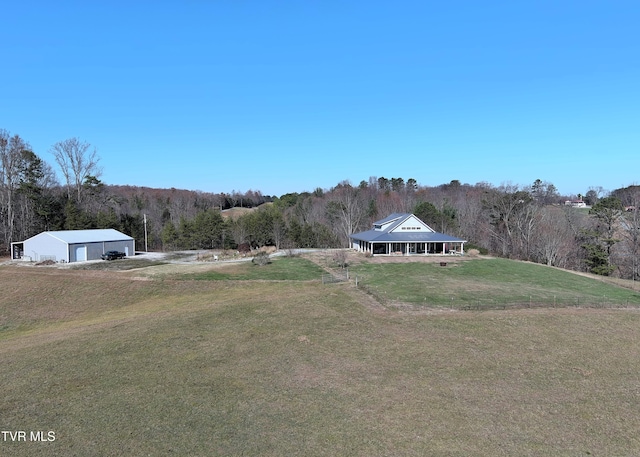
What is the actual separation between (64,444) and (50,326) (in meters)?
17.9

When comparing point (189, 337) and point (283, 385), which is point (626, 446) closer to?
point (283, 385)

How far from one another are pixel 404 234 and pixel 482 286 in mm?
20639

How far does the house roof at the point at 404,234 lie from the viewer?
4772 cm

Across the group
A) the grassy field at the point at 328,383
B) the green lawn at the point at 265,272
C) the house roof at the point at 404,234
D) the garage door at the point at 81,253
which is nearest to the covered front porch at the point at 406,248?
the house roof at the point at 404,234

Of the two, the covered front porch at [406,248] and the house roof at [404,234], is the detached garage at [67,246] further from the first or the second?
the covered front porch at [406,248]

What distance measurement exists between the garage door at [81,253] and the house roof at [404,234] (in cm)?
3269

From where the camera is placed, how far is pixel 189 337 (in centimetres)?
1684

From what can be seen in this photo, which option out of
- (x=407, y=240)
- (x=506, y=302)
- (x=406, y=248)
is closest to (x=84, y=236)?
(x=407, y=240)

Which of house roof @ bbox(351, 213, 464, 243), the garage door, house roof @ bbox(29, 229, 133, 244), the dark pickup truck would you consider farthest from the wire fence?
house roof @ bbox(29, 229, 133, 244)

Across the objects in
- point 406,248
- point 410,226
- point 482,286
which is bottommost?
point 482,286

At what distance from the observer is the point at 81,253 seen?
42.7 metres

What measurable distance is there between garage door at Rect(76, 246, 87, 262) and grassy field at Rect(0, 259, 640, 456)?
2153 centimetres

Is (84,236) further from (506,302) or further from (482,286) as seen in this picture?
(506,302)

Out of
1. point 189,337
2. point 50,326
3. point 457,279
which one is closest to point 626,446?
point 189,337
